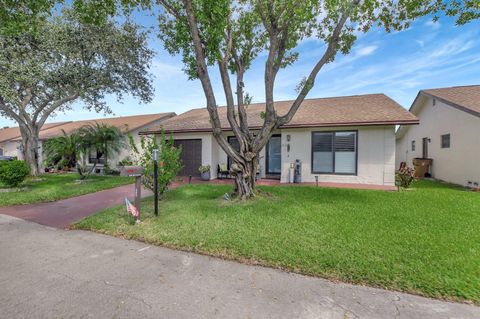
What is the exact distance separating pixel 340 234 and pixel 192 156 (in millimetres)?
9518

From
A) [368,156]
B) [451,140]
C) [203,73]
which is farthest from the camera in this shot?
[451,140]

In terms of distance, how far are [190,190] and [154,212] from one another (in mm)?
3011

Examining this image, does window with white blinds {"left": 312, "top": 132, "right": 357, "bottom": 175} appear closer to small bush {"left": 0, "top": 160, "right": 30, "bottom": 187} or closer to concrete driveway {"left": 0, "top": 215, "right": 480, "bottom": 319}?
concrete driveway {"left": 0, "top": 215, "right": 480, "bottom": 319}

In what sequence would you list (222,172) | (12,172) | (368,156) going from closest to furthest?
(12,172) < (368,156) < (222,172)

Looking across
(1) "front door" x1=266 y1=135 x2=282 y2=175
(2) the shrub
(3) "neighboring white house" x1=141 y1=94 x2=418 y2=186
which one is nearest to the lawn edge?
(3) "neighboring white house" x1=141 y1=94 x2=418 y2=186

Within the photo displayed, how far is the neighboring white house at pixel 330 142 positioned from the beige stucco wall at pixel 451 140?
2.70 metres

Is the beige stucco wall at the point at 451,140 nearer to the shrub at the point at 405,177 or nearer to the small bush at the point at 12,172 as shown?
the shrub at the point at 405,177

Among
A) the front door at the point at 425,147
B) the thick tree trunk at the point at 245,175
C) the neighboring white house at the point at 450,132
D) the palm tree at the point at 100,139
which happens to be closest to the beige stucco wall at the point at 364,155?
the neighboring white house at the point at 450,132

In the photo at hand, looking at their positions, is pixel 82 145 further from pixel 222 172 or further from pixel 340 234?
pixel 340 234

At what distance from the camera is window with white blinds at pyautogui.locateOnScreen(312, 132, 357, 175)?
1012 cm

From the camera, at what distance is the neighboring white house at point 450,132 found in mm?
9656

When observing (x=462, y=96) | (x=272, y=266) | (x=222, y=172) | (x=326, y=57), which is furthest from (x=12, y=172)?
(x=462, y=96)

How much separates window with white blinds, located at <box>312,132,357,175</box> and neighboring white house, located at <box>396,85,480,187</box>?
4.55 m

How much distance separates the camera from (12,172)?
8992 mm
